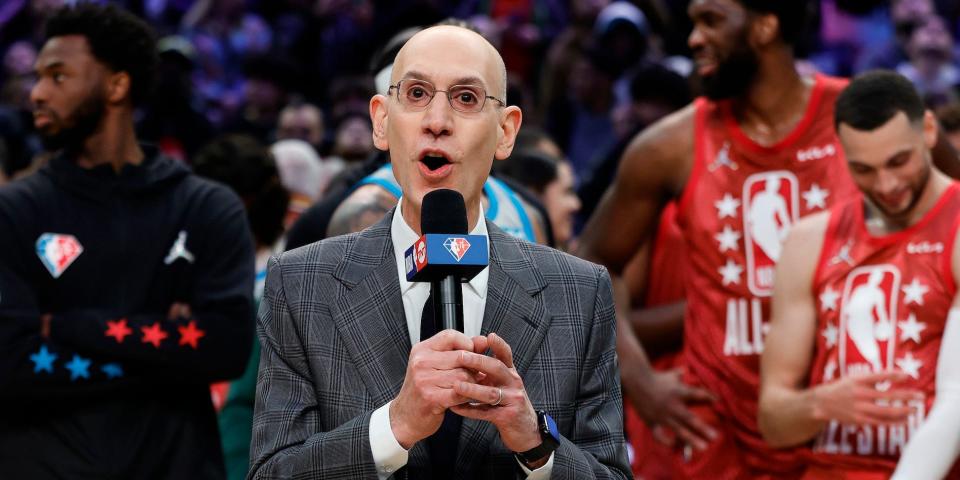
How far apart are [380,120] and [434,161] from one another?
228mm

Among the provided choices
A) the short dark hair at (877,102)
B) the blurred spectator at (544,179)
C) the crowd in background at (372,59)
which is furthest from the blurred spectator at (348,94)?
the short dark hair at (877,102)

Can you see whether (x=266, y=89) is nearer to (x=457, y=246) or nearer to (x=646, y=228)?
(x=646, y=228)

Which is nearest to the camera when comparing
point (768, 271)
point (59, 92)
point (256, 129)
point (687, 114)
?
point (59, 92)

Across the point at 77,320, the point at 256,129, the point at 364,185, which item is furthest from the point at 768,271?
the point at 256,129

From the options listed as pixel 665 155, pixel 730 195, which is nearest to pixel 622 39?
pixel 665 155

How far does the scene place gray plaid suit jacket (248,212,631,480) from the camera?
2441mm

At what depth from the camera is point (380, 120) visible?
2711 mm

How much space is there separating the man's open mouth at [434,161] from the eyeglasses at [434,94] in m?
0.09

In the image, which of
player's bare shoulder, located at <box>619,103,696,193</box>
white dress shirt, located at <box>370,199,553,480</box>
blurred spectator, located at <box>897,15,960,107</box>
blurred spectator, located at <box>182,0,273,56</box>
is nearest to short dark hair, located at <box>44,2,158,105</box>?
player's bare shoulder, located at <box>619,103,696,193</box>

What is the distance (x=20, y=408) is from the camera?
12.9 ft

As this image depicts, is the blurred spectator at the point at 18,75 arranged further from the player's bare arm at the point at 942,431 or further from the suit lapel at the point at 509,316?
the suit lapel at the point at 509,316

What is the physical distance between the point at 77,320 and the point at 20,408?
31 cm

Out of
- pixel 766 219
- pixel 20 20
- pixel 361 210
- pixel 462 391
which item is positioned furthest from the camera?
pixel 20 20

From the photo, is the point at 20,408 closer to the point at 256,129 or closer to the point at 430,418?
the point at 430,418
